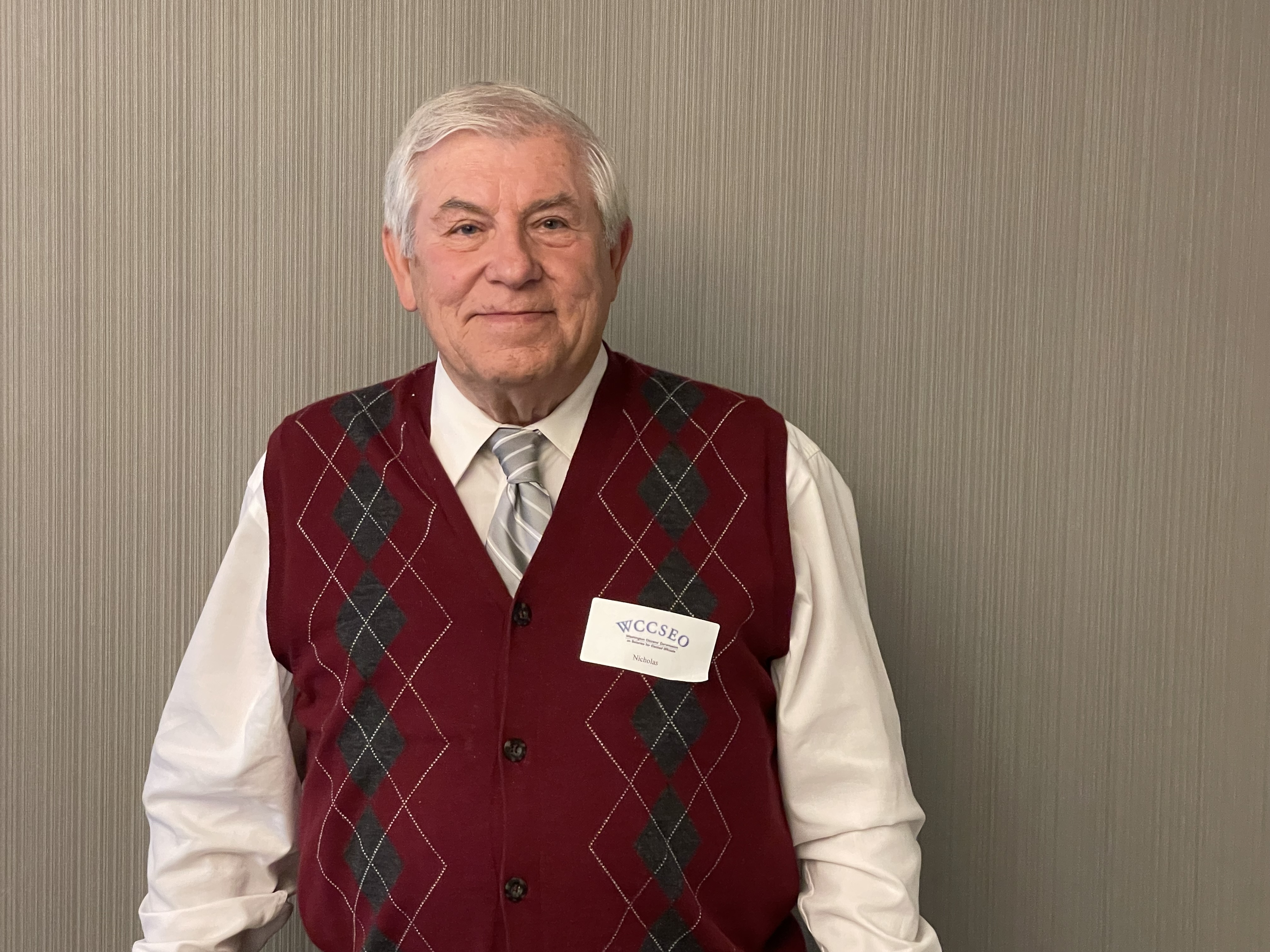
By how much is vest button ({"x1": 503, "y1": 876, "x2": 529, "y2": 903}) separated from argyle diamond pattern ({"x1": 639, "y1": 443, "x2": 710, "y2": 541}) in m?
0.44

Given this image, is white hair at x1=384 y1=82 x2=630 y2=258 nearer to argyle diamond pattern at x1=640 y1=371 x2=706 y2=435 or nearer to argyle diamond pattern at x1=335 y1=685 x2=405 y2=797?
argyle diamond pattern at x1=640 y1=371 x2=706 y2=435

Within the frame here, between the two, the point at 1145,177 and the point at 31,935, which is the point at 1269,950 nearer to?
the point at 1145,177

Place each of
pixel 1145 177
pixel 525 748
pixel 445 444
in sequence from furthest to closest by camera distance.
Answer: pixel 1145 177, pixel 445 444, pixel 525 748

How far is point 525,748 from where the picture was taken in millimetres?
1421

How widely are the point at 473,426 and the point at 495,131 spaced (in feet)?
1.20

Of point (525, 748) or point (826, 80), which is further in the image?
point (826, 80)

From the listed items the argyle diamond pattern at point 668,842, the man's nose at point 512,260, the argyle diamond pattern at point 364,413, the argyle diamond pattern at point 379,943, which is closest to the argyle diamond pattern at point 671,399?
the man's nose at point 512,260

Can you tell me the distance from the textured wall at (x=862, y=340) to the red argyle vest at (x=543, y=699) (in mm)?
463

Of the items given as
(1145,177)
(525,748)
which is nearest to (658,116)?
(1145,177)

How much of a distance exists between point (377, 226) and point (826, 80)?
2.48 feet

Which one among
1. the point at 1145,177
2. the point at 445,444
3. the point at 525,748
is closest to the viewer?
the point at 525,748

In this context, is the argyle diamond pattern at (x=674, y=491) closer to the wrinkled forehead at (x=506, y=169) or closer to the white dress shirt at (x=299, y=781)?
the white dress shirt at (x=299, y=781)

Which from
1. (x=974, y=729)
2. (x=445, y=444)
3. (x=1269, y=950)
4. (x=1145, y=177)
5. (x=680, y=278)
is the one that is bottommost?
(x=1269, y=950)

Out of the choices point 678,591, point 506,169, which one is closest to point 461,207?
point 506,169
